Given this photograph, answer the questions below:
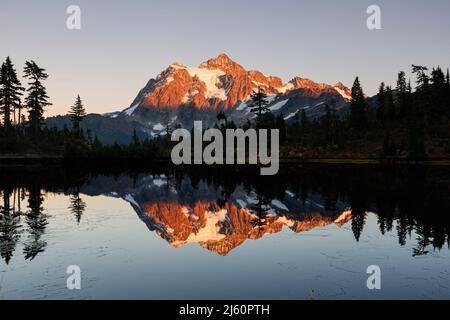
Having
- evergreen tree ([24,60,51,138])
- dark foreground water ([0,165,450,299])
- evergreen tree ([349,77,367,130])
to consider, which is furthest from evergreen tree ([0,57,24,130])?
evergreen tree ([349,77,367,130])

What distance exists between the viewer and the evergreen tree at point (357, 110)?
145 m

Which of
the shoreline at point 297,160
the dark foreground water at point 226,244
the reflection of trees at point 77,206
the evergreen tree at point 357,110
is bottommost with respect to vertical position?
the dark foreground water at point 226,244

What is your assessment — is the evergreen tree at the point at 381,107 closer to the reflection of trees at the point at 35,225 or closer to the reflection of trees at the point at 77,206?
the reflection of trees at the point at 77,206

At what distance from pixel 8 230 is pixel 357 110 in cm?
13862

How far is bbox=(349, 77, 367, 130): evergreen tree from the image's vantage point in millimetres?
145250

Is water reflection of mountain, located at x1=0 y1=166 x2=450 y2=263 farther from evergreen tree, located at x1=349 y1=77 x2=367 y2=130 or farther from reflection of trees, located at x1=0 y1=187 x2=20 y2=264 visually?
evergreen tree, located at x1=349 y1=77 x2=367 y2=130

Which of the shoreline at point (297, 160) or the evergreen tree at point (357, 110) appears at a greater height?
the evergreen tree at point (357, 110)

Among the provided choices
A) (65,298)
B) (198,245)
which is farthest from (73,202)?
(65,298)

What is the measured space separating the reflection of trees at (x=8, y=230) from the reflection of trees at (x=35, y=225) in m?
0.63

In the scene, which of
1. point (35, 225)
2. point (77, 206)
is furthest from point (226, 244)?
point (77, 206)

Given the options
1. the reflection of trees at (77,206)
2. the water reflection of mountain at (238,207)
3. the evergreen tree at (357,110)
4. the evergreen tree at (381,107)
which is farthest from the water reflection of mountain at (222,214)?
the evergreen tree at (381,107)

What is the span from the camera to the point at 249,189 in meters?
48.9

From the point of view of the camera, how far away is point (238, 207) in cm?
3612

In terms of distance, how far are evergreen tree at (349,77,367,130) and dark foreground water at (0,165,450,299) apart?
10565cm
